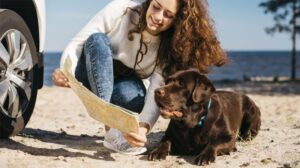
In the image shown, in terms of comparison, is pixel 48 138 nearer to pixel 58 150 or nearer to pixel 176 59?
pixel 58 150

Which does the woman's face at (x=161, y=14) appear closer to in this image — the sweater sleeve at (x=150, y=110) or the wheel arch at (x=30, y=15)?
the sweater sleeve at (x=150, y=110)

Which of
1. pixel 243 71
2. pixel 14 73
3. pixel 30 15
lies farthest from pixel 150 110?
pixel 243 71

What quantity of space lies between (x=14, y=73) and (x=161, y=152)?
1607 millimetres

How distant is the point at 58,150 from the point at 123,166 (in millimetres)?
805

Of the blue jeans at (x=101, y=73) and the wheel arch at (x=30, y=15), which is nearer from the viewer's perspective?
the blue jeans at (x=101, y=73)

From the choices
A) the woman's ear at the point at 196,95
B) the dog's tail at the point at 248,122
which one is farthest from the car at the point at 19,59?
the dog's tail at the point at 248,122

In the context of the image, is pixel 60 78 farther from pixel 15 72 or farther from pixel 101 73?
pixel 15 72

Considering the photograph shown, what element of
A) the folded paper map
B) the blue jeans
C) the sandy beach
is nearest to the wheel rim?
the sandy beach

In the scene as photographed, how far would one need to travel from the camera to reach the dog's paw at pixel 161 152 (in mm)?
4438

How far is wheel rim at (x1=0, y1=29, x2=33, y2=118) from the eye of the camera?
15.3 ft

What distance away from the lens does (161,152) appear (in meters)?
4.48

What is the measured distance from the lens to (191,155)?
472 centimetres

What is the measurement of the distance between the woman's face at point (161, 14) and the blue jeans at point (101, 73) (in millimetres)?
484

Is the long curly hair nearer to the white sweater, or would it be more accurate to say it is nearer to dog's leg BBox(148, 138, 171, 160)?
the white sweater
